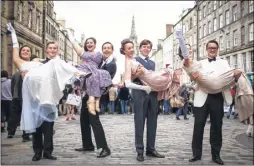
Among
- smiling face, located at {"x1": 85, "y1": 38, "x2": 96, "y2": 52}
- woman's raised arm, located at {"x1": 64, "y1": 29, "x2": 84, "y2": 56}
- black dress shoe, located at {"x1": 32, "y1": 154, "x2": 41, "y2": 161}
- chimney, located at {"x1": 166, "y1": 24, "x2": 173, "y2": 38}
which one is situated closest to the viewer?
black dress shoe, located at {"x1": 32, "y1": 154, "x2": 41, "y2": 161}

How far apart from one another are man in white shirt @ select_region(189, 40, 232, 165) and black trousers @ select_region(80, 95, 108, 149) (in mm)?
1447

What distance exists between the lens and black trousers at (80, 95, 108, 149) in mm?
5484

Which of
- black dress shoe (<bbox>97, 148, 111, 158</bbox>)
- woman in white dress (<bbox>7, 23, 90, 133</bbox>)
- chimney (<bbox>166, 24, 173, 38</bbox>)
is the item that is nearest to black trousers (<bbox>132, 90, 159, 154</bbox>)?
black dress shoe (<bbox>97, 148, 111, 158</bbox>)

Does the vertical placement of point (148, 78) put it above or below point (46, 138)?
above

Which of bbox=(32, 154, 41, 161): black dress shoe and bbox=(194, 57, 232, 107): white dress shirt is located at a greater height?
bbox=(194, 57, 232, 107): white dress shirt

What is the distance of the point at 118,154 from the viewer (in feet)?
18.7

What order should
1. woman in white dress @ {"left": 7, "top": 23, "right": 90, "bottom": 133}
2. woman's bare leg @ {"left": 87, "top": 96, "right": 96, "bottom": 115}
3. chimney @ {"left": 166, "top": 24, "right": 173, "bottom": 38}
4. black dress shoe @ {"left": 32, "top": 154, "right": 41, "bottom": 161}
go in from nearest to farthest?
woman in white dress @ {"left": 7, "top": 23, "right": 90, "bottom": 133}, black dress shoe @ {"left": 32, "top": 154, "right": 41, "bottom": 161}, woman's bare leg @ {"left": 87, "top": 96, "right": 96, "bottom": 115}, chimney @ {"left": 166, "top": 24, "right": 173, "bottom": 38}

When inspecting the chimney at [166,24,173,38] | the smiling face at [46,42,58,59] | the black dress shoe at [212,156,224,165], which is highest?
the chimney at [166,24,173,38]

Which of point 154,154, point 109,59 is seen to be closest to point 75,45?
point 109,59

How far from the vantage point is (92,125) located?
18.2 feet

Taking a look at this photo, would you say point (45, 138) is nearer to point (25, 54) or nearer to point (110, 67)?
point (110, 67)

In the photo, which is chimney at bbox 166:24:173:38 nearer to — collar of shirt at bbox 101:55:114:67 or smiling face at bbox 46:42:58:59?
collar of shirt at bbox 101:55:114:67

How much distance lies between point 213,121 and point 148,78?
1195mm

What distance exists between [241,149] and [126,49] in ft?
9.91
